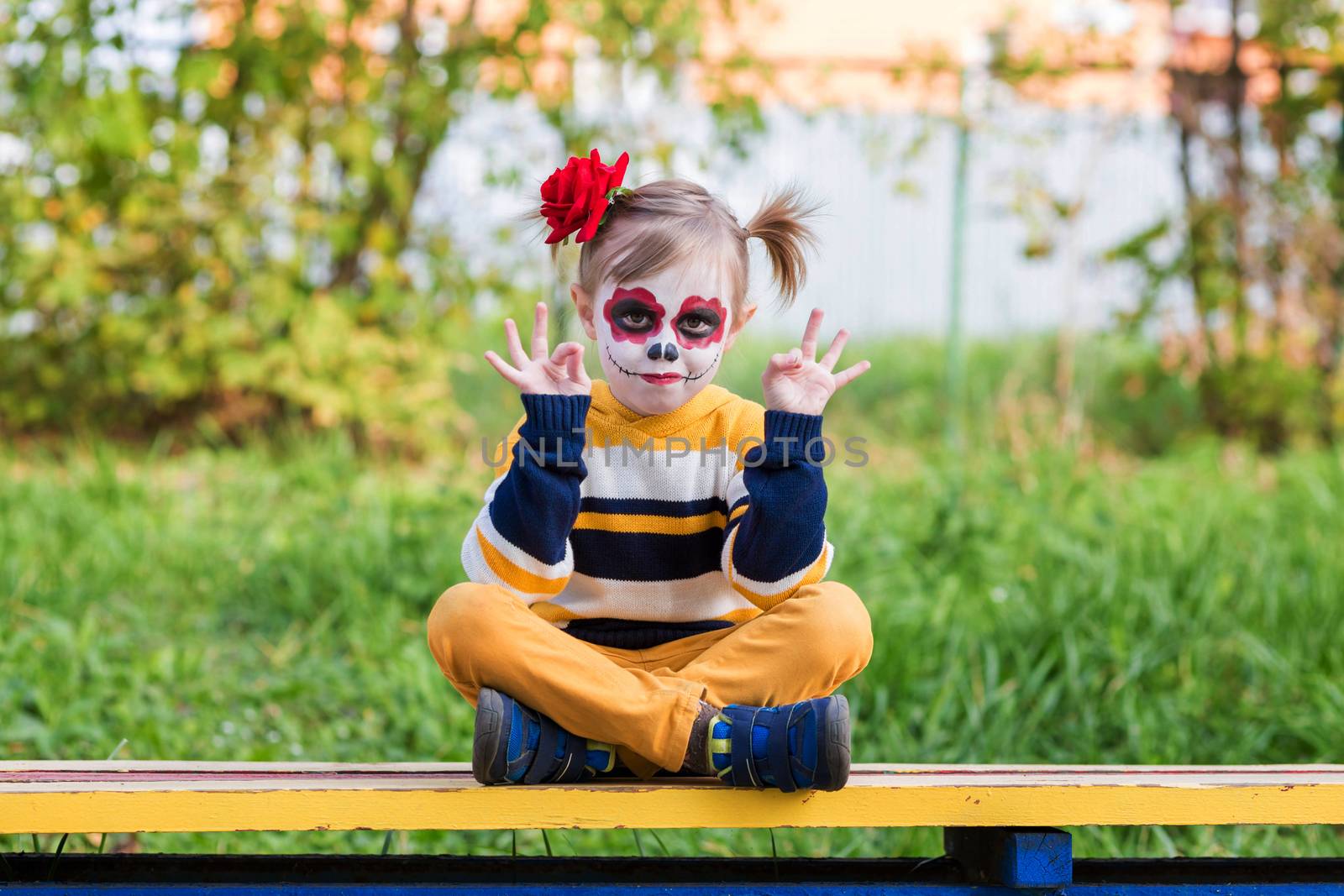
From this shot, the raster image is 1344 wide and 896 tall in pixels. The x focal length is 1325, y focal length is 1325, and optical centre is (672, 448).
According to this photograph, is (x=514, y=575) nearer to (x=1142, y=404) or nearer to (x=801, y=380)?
(x=801, y=380)

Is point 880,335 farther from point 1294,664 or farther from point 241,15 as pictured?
point 1294,664

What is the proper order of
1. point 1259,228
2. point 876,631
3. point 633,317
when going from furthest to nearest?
point 1259,228 → point 876,631 → point 633,317

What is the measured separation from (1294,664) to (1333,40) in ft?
14.1

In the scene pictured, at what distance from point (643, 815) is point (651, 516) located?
17.6 inches

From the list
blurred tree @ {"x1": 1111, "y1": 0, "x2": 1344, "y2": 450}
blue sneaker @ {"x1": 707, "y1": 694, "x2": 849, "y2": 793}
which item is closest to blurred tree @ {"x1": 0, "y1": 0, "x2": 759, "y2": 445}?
blurred tree @ {"x1": 1111, "y1": 0, "x2": 1344, "y2": 450}

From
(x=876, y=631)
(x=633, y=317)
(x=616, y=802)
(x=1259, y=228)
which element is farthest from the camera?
(x=1259, y=228)

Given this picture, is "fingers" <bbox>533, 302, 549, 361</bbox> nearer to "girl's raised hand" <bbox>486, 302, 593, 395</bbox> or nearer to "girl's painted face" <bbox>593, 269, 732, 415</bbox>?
"girl's raised hand" <bbox>486, 302, 593, 395</bbox>

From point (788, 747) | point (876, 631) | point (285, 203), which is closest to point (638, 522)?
point (788, 747)

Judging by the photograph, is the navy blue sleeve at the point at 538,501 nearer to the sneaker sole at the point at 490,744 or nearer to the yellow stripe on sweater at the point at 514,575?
the yellow stripe on sweater at the point at 514,575

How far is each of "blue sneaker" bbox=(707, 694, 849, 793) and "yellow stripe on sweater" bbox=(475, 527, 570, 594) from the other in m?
0.32

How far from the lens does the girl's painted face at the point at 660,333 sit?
1.91 meters

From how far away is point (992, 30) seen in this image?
6.46 meters

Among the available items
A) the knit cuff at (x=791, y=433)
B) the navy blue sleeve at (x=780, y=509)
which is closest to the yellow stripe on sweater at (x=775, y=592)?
the navy blue sleeve at (x=780, y=509)

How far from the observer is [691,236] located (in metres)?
1.93
